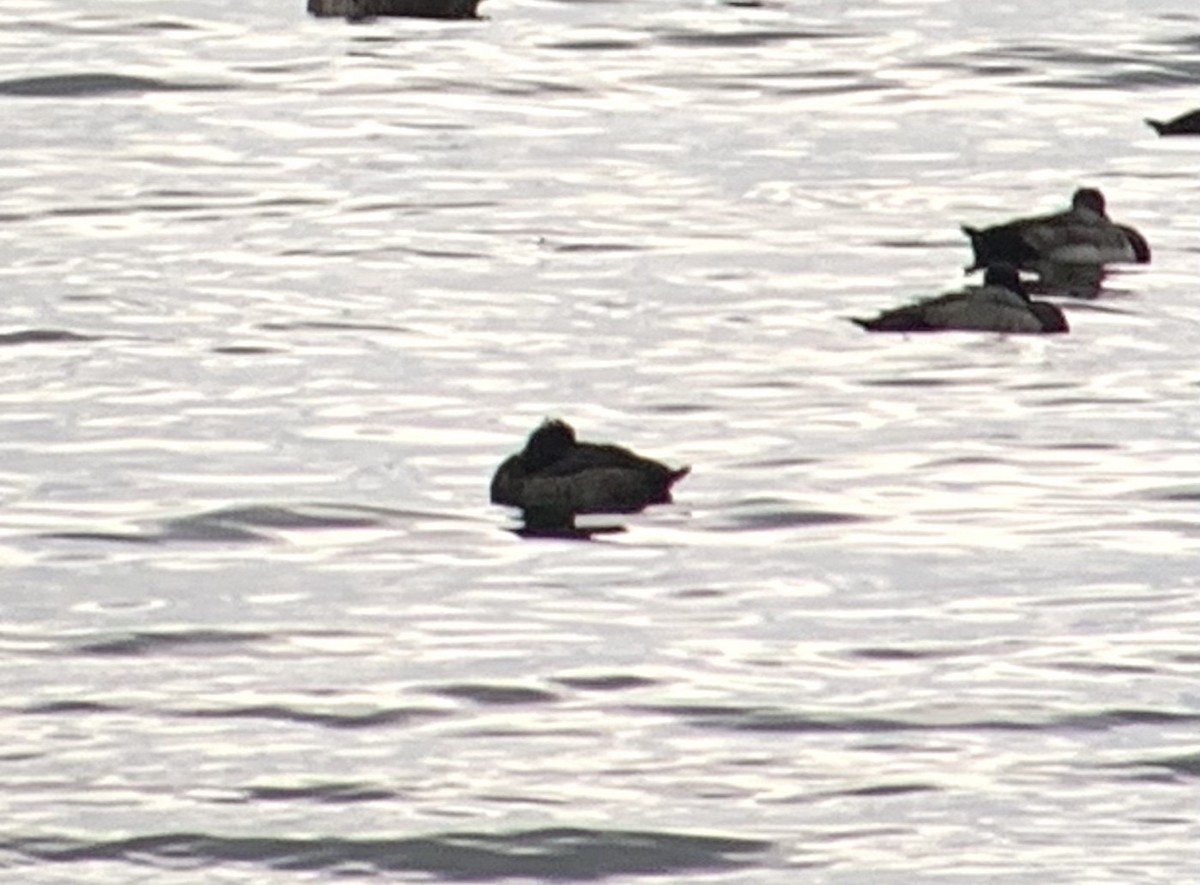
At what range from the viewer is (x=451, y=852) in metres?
17.2

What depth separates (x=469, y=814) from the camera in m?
17.6

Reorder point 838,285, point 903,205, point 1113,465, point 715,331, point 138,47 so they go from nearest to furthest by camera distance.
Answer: point 1113,465
point 715,331
point 838,285
point 903,205
point 138,47

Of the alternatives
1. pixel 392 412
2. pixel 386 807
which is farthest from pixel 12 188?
pixel 386 807

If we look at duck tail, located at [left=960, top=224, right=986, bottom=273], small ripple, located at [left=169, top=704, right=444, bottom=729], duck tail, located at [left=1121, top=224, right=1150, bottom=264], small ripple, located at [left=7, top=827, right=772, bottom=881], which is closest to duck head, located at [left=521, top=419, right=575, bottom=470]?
small ripple, located at [left=169, top=704, right=444, bottom=729]

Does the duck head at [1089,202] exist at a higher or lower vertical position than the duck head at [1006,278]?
higher

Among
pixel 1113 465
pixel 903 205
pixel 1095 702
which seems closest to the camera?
Result: pixel 1095 702

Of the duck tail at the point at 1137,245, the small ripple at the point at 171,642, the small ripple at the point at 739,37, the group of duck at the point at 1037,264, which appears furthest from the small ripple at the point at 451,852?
the small ripple at the point at 739,37

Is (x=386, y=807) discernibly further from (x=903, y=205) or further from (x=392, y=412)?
(x=903, y=205)

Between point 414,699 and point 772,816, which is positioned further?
point 414,699

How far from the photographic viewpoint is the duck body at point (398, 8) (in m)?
43.7

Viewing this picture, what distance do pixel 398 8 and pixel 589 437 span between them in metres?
19.6

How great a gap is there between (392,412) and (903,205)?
28.7 feet

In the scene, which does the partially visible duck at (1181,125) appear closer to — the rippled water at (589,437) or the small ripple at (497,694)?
the rippled water at (589,437)

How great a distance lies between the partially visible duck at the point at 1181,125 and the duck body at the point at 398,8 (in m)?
8.90
